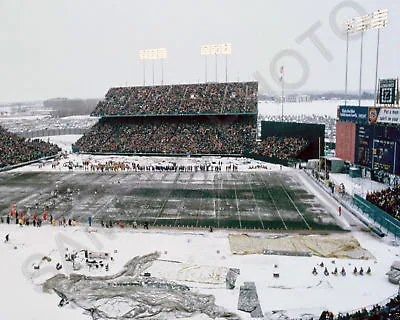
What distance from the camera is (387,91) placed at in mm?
35969

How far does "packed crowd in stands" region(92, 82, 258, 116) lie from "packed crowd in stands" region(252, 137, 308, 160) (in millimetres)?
11109

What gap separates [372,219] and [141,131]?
4822cm

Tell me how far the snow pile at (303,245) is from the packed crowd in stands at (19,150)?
135 feet

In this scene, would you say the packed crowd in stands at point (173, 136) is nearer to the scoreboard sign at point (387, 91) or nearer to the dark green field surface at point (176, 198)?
the dark green field surface at point (176, 198)

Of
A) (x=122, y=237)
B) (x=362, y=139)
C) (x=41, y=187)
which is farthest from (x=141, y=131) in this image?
(x=122, y=237)

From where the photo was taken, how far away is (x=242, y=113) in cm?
6656

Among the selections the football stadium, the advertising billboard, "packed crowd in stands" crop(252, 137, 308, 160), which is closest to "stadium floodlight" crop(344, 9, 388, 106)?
the football stadium

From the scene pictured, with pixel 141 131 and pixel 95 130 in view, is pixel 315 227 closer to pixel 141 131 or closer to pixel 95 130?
pixel 141 131

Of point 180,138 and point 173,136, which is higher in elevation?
point 173,136

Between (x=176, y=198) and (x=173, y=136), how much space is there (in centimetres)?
3224

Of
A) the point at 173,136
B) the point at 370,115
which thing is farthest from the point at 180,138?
the point at 370,115

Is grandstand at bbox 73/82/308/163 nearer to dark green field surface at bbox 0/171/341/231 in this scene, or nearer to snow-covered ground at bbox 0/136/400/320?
dark green field surface at bbox 0/171/341/231

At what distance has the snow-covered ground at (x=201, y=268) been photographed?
17125 mm

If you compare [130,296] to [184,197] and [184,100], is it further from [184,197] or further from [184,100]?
[184,100]
